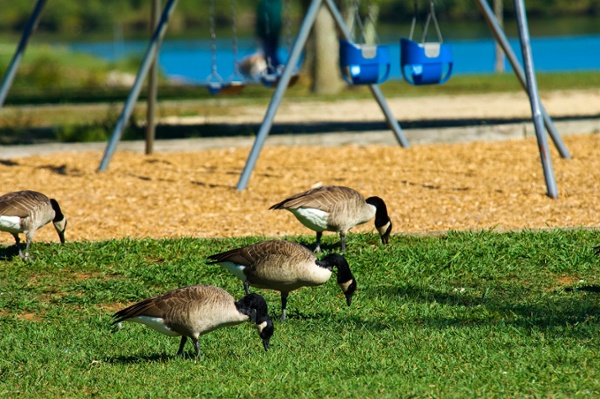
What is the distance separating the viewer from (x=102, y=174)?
12359 millimetres

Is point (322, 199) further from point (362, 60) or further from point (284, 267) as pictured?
point (362, 60)

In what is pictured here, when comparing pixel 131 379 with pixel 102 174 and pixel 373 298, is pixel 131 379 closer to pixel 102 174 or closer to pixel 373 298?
pixel 373 298

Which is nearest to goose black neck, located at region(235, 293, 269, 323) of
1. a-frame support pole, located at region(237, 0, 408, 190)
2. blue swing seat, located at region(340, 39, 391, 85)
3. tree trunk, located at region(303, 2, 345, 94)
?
a-frame support pole, located at region(237, 0, 408, 190)

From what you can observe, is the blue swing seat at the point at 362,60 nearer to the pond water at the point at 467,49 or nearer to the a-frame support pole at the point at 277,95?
the a-frame support pole at the point at 277,95

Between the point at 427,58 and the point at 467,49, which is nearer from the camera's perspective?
the point at 427,58

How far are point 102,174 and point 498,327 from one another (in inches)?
291

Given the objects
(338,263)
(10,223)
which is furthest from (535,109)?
(10,223)

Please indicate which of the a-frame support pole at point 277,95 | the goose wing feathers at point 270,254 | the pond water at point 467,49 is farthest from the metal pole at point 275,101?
the pond water at point 467,49

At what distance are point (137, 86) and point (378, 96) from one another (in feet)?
11.5

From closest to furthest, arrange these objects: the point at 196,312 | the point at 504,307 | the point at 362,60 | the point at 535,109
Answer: the point at 196,312 < the point at 504,307 < the point at 535,109 < the point at 362,60

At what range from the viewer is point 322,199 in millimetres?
7867

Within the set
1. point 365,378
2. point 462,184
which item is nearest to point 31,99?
point 462,184

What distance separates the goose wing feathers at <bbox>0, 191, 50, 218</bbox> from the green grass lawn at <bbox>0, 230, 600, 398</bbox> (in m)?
0.48

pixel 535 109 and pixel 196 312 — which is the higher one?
pixel 196 312
